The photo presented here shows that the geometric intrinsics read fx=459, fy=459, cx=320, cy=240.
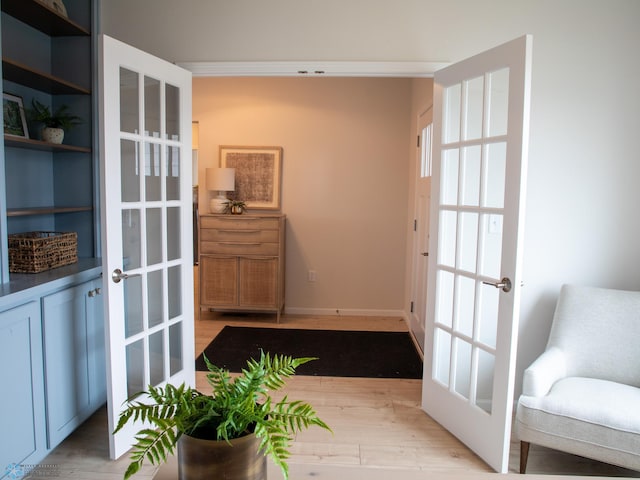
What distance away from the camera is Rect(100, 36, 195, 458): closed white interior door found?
7.11 feet

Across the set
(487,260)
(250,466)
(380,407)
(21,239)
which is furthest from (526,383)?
(21,239)

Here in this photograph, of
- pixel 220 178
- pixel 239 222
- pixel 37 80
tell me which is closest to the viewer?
pixel 37 80

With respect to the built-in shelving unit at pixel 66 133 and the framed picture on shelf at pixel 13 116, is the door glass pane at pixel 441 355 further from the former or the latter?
the framed picture on shelf at pixel 13 116

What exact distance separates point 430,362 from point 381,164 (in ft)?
8.20

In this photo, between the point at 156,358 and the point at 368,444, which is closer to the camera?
the point at 368,444

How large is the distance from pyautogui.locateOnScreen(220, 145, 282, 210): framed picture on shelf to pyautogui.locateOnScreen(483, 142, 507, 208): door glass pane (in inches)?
108

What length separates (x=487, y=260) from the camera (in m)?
2.42

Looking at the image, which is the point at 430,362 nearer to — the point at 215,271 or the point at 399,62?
the point at 399,62

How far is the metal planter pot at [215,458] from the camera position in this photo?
90 cm

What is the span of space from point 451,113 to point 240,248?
2537 millimetres

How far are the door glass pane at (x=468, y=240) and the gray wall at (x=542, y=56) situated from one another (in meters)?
0.41

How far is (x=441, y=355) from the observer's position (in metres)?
2.72

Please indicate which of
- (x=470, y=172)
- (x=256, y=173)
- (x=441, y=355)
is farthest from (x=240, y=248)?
(x=470, y=172)

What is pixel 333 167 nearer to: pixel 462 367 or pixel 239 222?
pixel 239 222
